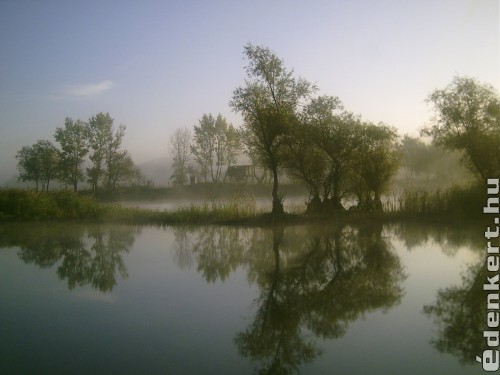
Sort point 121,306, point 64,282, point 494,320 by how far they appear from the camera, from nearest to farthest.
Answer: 1. point 494,320
2. point 121,306
3. point 64,282

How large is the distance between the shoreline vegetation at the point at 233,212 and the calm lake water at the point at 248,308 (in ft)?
22.1

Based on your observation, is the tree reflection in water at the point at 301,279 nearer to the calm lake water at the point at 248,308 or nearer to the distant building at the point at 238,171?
the calm lake water at the point at 248,308

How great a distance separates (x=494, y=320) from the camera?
709cm

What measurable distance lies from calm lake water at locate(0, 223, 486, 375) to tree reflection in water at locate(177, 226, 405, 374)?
39mm

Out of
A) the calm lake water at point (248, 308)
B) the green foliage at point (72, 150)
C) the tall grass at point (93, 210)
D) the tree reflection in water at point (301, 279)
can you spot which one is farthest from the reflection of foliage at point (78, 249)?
the green foliage at point (72, 150)

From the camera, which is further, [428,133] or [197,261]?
[428,133]

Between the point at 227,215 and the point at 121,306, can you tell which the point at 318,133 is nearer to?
the point at 227,215

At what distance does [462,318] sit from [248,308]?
4.30 m

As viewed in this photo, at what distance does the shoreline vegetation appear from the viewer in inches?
883

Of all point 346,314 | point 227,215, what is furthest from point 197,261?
point 227,215

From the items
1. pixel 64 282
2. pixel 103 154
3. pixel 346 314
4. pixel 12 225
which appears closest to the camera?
pixel 346 314

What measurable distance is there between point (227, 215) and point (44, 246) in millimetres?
11493

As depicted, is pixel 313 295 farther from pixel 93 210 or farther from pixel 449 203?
pixel 93 210

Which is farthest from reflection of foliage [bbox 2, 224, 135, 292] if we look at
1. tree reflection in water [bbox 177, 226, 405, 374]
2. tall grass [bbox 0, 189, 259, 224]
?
tall grass [bbox 0, 189, 259, 224]
